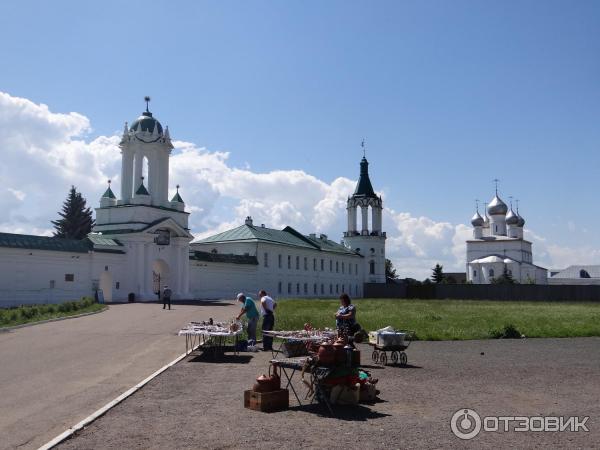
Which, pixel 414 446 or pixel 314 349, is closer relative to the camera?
pixel 414 446

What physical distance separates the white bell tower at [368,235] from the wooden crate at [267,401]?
8631 cm

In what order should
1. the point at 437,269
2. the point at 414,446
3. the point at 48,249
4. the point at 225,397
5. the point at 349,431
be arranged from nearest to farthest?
the point at 414,446 → the point at 349,431 → the point at 225,397 → the point at 48,249 → the point at 437,269

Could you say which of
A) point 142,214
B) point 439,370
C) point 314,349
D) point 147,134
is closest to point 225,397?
point 314,349

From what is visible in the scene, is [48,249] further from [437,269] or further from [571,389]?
[437,269]

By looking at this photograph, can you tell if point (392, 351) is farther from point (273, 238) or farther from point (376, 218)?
point (376, 218)

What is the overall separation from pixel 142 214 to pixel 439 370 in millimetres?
41117

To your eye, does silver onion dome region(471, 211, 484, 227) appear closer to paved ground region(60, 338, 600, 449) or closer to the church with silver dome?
the church with silver dome

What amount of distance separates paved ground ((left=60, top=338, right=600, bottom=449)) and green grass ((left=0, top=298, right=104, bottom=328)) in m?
12.4

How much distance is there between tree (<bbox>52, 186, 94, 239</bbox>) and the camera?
7325 centimetres

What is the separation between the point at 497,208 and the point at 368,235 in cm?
3442

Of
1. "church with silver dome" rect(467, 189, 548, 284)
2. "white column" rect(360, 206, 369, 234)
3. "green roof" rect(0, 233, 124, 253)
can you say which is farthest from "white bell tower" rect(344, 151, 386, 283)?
"green roof" rect(0, 233, 124, 253)

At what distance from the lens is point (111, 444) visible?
23.5ft

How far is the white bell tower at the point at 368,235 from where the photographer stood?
9519cm

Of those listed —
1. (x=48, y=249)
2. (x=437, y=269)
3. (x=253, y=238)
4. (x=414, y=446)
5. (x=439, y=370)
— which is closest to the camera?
(x=414, y=446)
